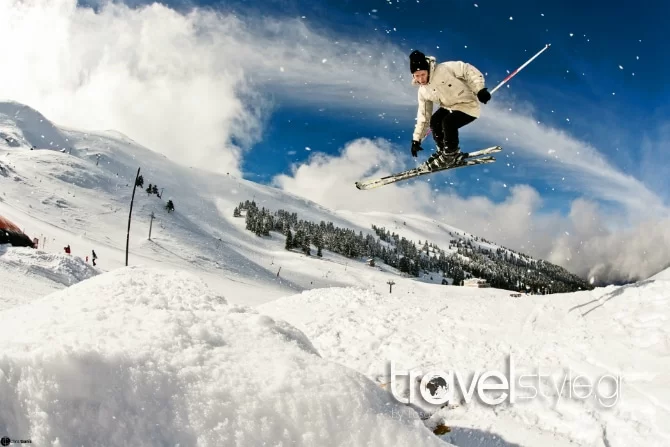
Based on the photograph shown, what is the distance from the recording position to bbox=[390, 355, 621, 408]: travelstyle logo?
7.50m

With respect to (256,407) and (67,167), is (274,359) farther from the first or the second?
(67,167)

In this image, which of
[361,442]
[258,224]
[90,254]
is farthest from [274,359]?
[258,224]

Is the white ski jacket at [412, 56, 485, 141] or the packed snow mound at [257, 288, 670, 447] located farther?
the white ski jacket at [412, 56, 485, 141]

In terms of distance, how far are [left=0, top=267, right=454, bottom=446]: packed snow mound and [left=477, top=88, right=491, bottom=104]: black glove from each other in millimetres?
6375

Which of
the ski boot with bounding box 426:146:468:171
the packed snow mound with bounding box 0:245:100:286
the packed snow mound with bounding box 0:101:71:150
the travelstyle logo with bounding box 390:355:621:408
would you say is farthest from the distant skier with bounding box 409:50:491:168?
the packed snow mound with bounding box 0:101:71:150

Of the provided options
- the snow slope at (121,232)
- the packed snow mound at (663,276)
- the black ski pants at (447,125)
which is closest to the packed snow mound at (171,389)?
the black ski pants at (447,125)

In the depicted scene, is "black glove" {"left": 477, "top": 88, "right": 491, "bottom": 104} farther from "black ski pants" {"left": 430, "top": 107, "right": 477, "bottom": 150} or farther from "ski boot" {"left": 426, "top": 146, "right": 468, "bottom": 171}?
"ski boot" {"left": 426, "top": 146, "right": 468, "bottom": 171}

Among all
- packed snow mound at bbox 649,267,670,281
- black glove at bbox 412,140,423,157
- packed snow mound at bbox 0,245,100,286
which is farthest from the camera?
packed snow mound at bbox 0,245,100,286

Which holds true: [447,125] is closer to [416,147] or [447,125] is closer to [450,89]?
[450,89]

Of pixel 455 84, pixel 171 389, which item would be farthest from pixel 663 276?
pixel 171 389

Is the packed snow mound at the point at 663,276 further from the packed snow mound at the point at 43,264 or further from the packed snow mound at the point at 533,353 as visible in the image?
the packed snow mound at the point at 43,264

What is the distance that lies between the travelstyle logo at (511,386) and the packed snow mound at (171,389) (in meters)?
5.37

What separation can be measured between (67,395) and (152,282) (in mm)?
1721

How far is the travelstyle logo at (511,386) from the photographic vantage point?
7.50m
